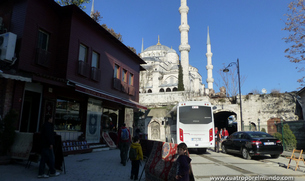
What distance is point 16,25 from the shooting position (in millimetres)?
9555

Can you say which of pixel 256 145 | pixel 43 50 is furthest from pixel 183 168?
pixel 43 50

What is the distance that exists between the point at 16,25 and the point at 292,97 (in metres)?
29.8

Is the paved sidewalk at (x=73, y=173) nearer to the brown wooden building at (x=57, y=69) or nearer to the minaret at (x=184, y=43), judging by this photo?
the brown wooden building at (x=57, y=69)

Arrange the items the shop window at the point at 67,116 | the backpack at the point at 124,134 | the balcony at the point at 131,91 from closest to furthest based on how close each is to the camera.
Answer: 1. the backpack at the point at 124,134
2. the shop window at the point at 67,116
3. the balcony at the point at 131,91

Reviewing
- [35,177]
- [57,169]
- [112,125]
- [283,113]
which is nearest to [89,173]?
[57,169]

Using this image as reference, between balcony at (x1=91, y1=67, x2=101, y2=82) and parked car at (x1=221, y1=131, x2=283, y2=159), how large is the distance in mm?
9577

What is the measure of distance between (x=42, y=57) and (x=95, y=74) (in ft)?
12.4

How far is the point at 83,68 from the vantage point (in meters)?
12.3

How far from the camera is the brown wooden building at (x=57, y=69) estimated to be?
29.0 feet

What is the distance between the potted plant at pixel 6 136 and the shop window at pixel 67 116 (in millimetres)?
3219

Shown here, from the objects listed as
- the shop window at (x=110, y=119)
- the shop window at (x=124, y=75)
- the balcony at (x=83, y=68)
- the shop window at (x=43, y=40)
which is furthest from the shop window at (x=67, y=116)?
the shop window at (x=124, y=75)

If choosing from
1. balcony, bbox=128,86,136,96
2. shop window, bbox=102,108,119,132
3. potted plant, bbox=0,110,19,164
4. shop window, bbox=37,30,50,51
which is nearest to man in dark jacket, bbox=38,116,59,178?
potted plant, bbox=0,110,19,164

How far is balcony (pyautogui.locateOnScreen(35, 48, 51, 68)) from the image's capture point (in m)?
9.83

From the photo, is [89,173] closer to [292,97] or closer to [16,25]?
[16,25]
